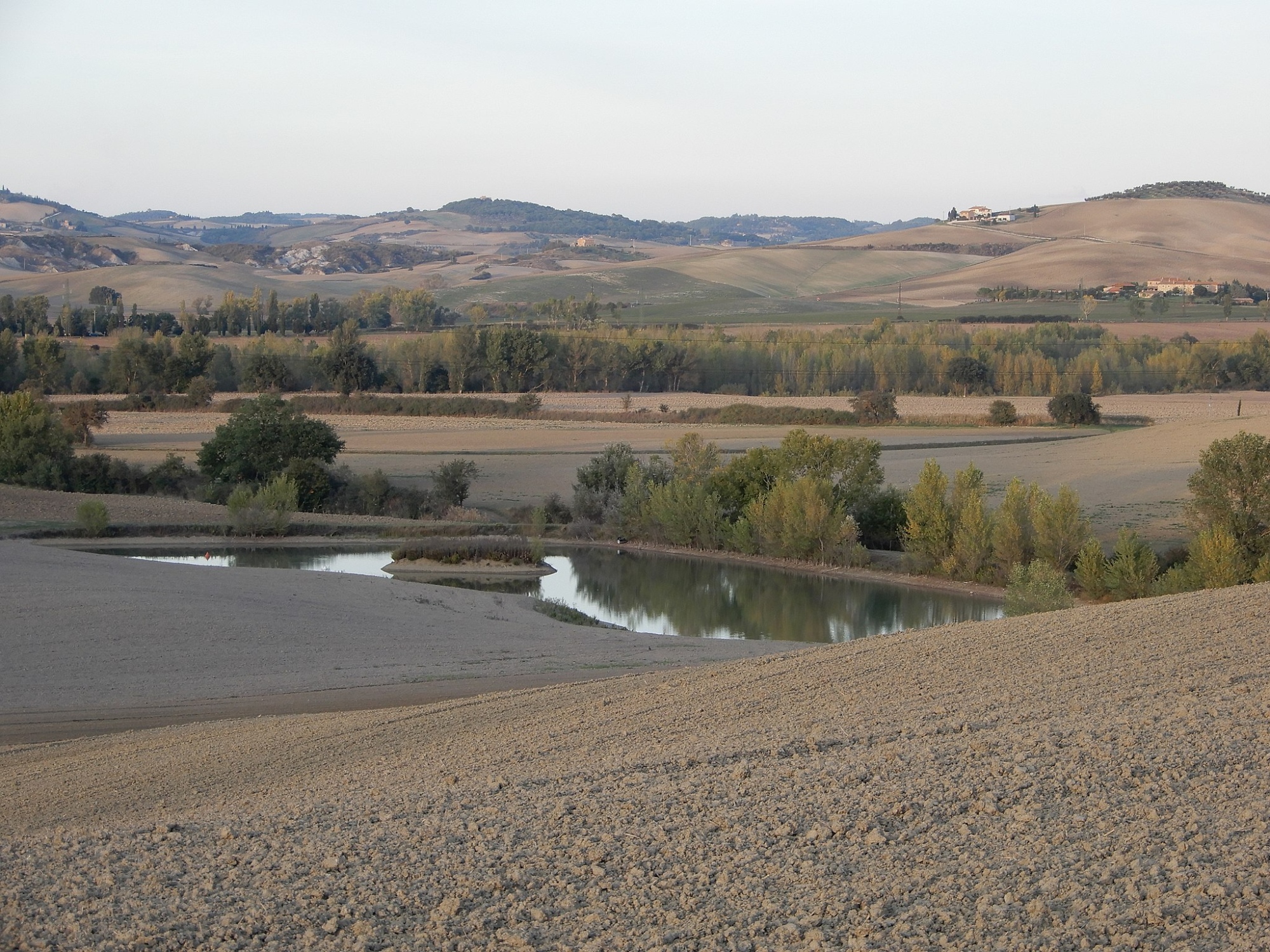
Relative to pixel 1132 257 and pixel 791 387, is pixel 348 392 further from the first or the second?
pixel 1132 257

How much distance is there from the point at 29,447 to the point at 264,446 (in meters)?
8.91

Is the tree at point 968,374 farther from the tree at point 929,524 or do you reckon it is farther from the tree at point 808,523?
the tree at point 929,524

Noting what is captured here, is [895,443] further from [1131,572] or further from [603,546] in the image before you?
[1131,572]

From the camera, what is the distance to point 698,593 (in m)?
33.6

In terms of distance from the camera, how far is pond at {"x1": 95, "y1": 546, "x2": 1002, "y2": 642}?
28.9 m

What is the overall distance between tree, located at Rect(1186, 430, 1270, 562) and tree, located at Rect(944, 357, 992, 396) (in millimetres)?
53264

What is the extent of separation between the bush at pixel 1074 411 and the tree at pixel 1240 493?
37759mm

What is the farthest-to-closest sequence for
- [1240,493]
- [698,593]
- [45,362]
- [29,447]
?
[45,362], [29,447], [698,593], [1240,493]

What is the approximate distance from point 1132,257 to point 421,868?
149744 millimetres

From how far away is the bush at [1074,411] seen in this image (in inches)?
2589

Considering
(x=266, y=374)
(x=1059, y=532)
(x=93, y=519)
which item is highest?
(x=266, y=374)

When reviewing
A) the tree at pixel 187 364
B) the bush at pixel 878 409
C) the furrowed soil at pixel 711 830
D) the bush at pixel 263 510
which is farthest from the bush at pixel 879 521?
the tree at pixel 187 364

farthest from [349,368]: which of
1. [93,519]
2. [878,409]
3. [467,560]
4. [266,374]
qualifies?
[467,560]

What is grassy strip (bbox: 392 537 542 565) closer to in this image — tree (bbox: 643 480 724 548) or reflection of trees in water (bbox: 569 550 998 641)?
reflection of trees in water (bbox: 569 550 998 641)
